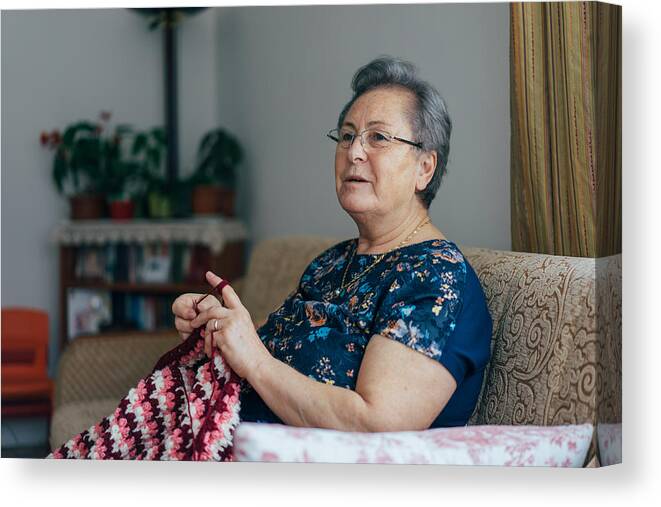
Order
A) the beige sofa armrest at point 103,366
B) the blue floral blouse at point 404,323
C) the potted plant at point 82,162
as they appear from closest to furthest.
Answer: the blue floral blouse at point 404,323 < the beige sofa armrest at point 103,366 < the potted plant at point 82,162

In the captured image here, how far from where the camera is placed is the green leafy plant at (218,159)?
361cm

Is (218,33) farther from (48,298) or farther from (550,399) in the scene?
(550,399)

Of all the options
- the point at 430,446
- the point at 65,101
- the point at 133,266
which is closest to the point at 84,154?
the point at 65,101

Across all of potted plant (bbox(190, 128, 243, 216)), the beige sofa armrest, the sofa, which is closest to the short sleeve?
the sofa

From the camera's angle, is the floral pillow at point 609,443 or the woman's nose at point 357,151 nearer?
the floral pillow at point 609,443

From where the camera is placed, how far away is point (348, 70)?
6.17 feet

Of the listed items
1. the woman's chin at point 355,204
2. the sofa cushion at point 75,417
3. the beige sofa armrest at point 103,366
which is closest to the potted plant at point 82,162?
the beige sofa armrest at point 103,366

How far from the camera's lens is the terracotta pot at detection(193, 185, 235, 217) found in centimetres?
379

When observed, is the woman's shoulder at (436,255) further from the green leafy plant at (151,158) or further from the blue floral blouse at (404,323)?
the green leafy plant at (151,158)

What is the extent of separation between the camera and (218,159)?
3.74 meters

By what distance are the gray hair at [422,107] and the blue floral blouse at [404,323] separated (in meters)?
0.14

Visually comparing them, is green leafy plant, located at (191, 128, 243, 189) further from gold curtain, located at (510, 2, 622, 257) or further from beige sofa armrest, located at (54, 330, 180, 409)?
gold curtain, located at (510, 2, 622, 257)

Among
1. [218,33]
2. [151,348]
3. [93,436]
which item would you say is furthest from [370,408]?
[218,33]

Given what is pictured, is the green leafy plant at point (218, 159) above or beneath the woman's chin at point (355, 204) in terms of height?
above
